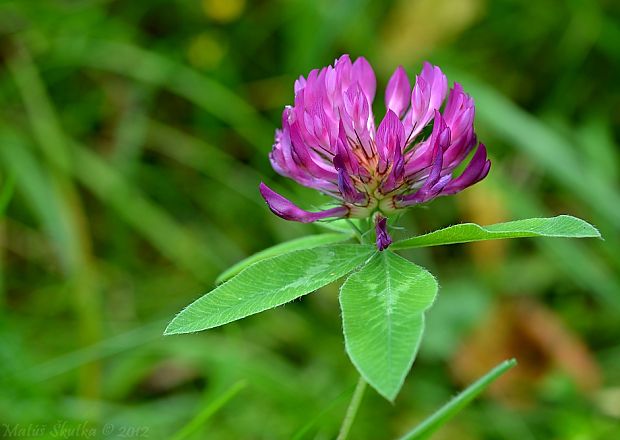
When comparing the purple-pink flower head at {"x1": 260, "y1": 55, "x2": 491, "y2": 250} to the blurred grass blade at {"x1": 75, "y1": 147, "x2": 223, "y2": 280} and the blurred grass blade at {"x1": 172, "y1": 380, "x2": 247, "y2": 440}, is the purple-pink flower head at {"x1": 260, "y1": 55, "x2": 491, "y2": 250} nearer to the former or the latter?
the blurred grass blade at {"x1": 172, "y1": 380, "x2": 247, "y2": 440}

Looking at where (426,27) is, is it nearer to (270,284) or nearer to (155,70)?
(155,70)

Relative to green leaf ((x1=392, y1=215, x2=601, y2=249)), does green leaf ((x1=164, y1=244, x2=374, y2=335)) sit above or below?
below

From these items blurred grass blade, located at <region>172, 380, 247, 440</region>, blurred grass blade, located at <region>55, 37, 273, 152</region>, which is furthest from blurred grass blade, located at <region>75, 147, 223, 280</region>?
blurred grass blade, located at <region>172, 380, 247, 440</region>

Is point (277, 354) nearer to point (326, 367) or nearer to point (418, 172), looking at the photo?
point (326, 367)

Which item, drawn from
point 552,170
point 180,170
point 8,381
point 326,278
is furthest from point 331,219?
point 180,170

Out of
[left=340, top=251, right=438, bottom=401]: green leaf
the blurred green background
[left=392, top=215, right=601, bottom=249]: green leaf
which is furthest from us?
the blurred green background

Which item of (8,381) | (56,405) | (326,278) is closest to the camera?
(326,278)

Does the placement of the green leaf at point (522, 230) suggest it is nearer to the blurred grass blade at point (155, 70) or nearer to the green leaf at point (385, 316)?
the green leaf at point (385, 316)

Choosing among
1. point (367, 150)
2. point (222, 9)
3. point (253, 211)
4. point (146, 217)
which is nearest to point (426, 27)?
point (222, 9)
